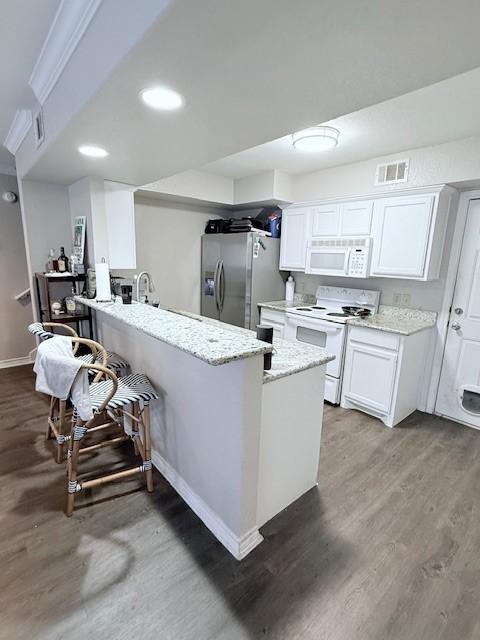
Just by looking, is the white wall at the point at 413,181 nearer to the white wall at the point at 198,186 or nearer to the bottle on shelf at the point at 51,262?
the white wall at the point at 198,186

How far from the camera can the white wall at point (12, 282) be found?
3705mm

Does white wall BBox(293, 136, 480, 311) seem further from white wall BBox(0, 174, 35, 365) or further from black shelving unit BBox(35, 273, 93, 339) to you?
white wall BBox(0, 174, 35, 365)

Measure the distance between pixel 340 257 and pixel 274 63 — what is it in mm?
2470

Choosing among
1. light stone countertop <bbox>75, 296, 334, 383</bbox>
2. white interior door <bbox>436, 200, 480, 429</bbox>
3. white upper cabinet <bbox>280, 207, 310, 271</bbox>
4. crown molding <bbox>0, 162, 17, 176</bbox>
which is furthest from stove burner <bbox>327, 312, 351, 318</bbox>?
crown molding <bbox>0, 162, 17, 176</bbox>

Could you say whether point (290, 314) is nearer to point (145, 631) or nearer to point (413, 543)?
point (413, 543)

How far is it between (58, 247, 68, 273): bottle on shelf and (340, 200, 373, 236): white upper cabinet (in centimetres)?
282

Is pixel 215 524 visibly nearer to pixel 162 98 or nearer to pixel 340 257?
pixel 162 98

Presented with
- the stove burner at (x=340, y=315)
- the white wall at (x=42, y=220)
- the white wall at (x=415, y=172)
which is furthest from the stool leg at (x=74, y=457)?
the white wall at (x=415, y=172)

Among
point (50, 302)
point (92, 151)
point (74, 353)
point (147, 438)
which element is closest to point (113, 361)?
point (74, 353)

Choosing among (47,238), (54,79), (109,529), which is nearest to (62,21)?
(54,79)

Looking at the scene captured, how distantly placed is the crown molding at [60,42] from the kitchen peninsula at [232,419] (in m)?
1.32

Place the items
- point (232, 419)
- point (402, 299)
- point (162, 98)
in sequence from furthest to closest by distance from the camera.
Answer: point (402, 299) → point (232, 419) → point (162, 98)

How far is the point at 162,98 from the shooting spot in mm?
1318

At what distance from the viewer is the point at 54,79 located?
5.51 feet
